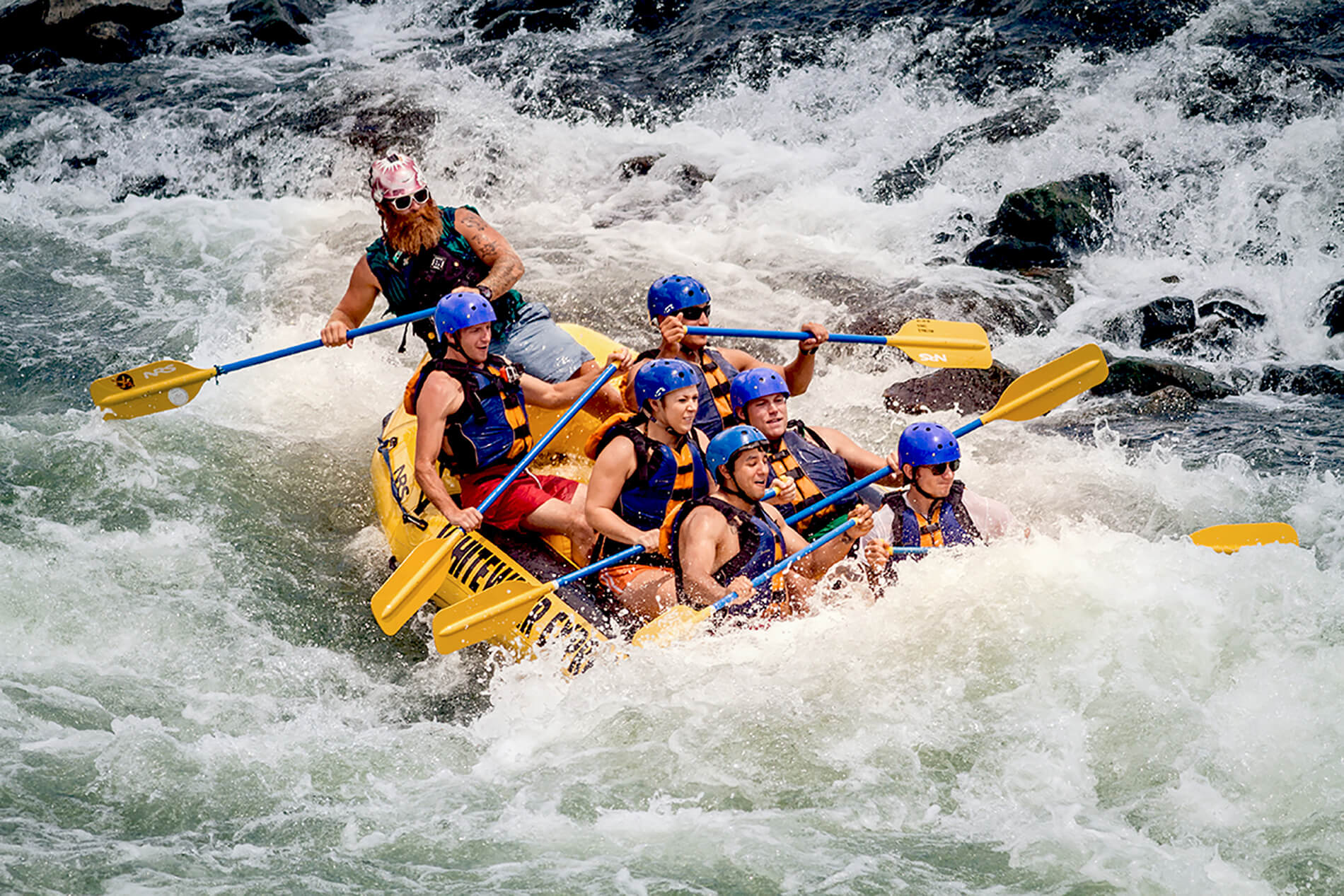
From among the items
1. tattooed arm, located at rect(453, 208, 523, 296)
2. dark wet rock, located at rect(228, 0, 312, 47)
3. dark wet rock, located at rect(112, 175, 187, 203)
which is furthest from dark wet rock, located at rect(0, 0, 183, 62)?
tattooed arm, located at rect(453, 208, 523, 296)

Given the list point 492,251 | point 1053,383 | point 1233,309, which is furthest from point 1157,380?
point 492,251

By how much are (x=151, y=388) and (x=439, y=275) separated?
1.57 m

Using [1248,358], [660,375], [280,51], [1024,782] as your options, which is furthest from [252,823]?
[280,51]

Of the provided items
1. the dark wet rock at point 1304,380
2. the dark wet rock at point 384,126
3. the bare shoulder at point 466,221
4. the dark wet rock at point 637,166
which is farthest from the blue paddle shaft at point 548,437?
the dark wet rock at point 384,126

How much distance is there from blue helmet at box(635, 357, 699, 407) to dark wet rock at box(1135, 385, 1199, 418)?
360cm

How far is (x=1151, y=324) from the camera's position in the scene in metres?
8.84

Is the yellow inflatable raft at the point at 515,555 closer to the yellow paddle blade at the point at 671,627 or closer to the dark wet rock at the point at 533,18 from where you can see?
the yellow paddle blade at the point at 671,627

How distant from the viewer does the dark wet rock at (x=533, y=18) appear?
13.9m

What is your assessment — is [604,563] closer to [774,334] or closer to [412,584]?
[412,584]

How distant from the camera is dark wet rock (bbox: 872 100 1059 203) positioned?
10.7m

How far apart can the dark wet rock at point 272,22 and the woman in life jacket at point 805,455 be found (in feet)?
33.1

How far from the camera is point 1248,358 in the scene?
858 centimetres

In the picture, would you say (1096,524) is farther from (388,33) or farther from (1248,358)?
(388,33)

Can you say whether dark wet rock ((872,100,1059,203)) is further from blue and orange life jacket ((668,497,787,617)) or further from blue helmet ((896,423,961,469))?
blue and orange life jacket ((668,497,787,617))
